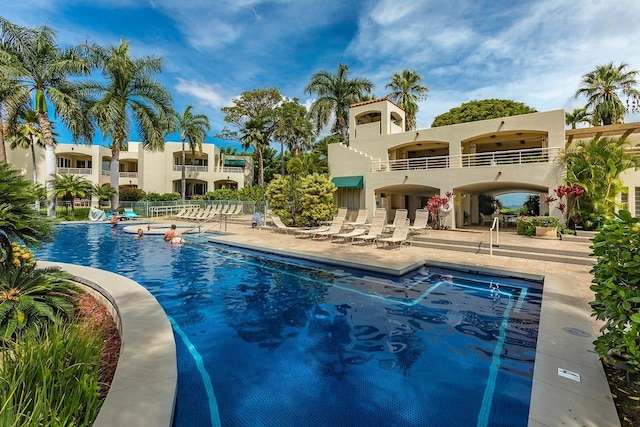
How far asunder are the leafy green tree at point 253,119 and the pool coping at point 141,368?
3215 centimetres

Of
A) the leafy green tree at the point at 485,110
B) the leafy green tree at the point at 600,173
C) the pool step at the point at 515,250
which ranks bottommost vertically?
the pool step at the point at 515,250

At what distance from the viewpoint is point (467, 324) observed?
5758 millimetres

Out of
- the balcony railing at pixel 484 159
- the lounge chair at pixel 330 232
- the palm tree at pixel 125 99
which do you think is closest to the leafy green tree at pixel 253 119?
the palm tree at pixel 125 99

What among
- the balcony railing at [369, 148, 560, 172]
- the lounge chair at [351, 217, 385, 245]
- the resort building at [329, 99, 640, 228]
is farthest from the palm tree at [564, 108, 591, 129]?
the lounge chair at [351, 217, 385, 245]

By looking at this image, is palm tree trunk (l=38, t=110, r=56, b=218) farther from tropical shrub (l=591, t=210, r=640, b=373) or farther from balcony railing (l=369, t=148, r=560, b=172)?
tropical shrub (l=591, t=210, r=640, b=373)

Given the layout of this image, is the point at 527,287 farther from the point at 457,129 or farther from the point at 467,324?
the point at 457,129

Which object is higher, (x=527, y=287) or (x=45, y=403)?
(x=45, y=403)

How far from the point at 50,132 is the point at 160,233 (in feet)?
43.3

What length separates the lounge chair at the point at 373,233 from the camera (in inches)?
513

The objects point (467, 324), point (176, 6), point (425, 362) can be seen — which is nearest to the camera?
point (425, 362)

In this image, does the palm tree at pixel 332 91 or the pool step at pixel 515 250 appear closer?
the pool step at pixel 515 250

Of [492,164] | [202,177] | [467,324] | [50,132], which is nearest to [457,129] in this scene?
[492,164]

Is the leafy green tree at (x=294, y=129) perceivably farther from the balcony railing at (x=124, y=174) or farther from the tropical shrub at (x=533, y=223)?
the tropical shrub at (x=533, y=223)

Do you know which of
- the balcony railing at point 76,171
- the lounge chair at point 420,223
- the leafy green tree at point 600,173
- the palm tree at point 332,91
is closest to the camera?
the leafy green tree at point 600,173
